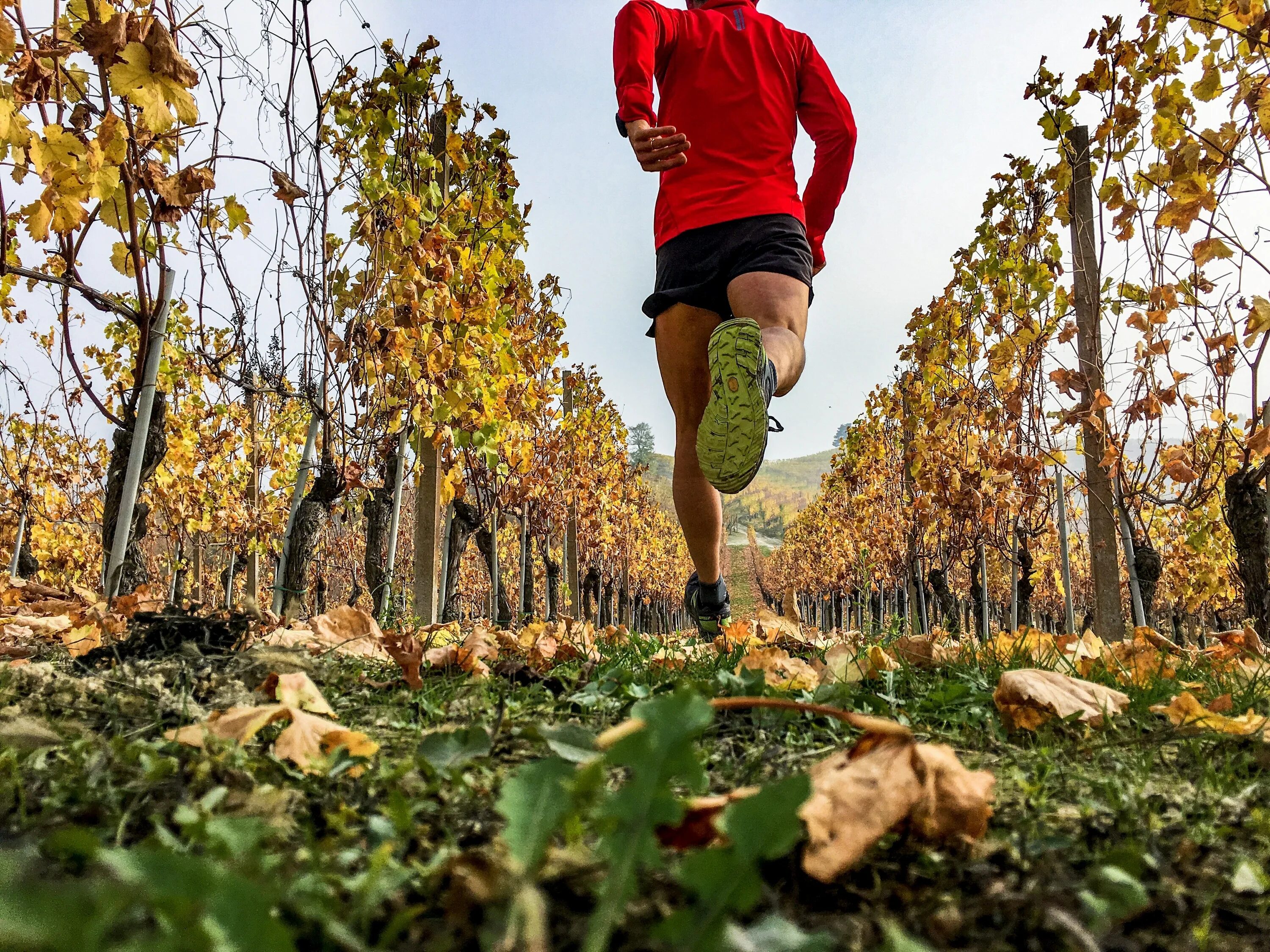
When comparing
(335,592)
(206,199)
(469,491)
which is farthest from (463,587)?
(206,199)

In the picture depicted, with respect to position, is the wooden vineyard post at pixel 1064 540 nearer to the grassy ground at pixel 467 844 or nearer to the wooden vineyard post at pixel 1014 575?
the wooden vineyard post at pixel 1014 575

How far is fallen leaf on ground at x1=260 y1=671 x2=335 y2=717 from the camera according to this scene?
3.40 ft

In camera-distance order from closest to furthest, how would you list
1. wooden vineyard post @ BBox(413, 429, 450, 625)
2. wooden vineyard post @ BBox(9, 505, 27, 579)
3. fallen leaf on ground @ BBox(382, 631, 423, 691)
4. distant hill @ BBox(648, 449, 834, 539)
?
fallen leaf on ground @ BBox(382, 631, 423, 691)
wooden vineyard post @ BBox(413, 429, 450, 625)
wooden vineyard post @ BBox(9, 505, 27, 579)
distant hill @ BBox(648, 449, 834, 539)

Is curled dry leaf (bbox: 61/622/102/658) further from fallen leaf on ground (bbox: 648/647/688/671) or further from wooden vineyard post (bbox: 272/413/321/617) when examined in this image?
wooden vineyard post (bbox: 272/413/321/617)

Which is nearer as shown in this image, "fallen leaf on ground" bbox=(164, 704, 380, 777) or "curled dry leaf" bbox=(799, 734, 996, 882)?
"curled dry leaf" bbox=(799, 734, 996, 882)

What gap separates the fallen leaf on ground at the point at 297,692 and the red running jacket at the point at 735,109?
2.32 metres

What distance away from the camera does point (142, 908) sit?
0.49m

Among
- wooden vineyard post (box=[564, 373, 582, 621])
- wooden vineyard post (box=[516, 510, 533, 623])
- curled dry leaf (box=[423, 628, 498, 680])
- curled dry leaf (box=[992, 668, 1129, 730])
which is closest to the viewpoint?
curled dry leaf (box=[992, 668, 1129, 730])

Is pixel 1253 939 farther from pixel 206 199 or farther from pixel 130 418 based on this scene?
pixel 206 199

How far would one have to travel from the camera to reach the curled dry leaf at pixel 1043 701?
115cm

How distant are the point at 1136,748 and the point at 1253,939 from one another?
0.58 meters

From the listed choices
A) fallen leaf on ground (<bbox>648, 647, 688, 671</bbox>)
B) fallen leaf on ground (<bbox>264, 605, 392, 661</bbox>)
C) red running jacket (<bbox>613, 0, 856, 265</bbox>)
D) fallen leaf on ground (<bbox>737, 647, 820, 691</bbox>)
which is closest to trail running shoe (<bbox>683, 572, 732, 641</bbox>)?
fallen leaf on ground (<bbox>648, 647, 688, 671</bbox>)

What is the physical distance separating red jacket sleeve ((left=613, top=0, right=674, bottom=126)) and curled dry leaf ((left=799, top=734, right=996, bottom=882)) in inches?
99.1

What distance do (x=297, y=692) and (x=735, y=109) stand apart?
2.76m
